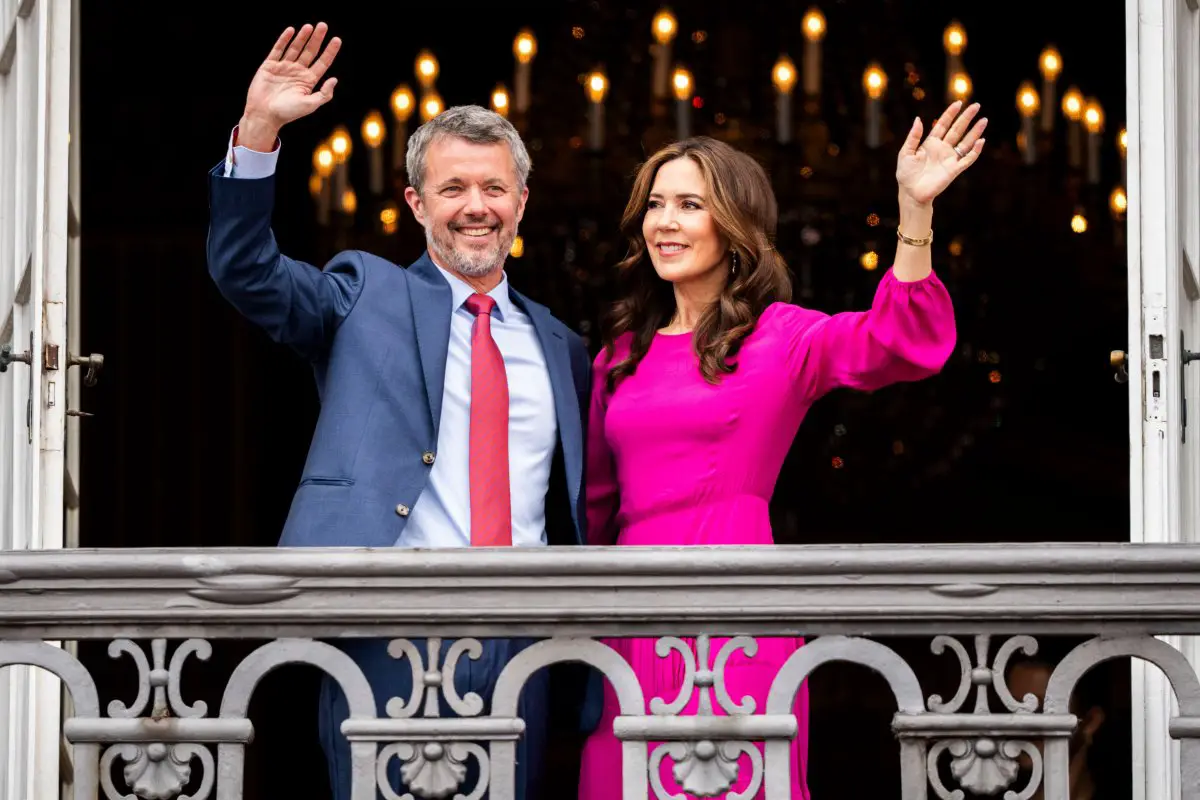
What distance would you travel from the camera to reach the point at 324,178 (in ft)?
31.5

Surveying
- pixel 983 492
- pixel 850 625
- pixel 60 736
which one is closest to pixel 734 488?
pixel 850 625

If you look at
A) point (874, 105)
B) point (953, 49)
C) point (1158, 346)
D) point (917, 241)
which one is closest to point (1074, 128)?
point (953, 49)

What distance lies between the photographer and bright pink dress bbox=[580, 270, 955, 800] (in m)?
4.48

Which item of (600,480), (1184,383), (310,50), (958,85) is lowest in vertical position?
(600,480)

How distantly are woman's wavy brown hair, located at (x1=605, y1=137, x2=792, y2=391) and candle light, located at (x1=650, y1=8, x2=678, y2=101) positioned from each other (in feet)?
13.0

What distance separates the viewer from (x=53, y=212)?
5.16m

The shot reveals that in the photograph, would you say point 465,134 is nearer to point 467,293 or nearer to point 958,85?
point 467,293

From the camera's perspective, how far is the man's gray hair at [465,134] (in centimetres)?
481

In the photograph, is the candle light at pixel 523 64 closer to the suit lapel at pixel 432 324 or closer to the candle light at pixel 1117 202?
the candle light at pixel 1117 202

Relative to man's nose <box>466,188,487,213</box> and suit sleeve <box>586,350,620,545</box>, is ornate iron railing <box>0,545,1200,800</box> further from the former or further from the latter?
man's nose <box>466,188,487,213</box>

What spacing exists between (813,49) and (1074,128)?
1326 millimetres

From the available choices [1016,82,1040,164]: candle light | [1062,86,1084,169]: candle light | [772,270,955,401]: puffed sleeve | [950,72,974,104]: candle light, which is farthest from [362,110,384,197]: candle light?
[772,270,955,401]: puffed sleeve

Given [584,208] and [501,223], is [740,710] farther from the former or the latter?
[584,208]

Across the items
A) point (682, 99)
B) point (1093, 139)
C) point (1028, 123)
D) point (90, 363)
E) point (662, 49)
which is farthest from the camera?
point (1093, 139)
